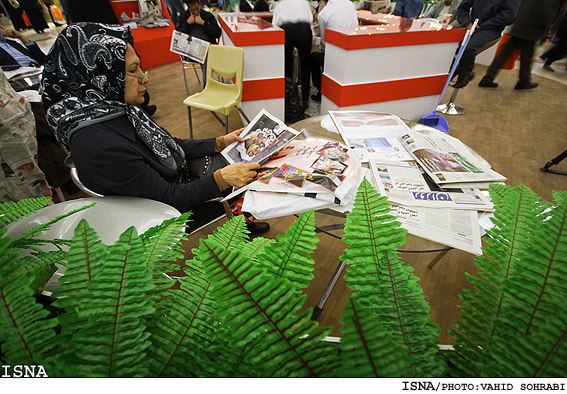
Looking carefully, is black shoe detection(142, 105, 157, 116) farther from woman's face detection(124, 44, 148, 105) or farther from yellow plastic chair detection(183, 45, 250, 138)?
woman's face detection(124, 44, 148, 105)

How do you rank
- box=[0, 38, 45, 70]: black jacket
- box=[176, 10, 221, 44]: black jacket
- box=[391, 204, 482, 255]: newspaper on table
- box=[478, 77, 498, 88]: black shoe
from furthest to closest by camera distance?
box=[478, 77, 498, 88]: black shoe → box=[176, 10, 221, 44]: black jacket → box=[0, 38, 45, 70]: black jacket → box=[391, 204, 482, 255]: newspaper on table

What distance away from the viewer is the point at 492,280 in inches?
16.0

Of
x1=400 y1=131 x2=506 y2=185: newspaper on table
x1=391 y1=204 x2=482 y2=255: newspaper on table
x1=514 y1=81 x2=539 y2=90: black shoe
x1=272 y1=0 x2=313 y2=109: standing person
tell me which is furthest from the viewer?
x1=514 y1=81 x2=539 y2=90: black shoe

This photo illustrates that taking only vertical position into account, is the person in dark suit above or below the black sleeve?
above

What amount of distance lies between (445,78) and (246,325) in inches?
131

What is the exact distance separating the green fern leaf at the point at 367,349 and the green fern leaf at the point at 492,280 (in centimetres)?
13

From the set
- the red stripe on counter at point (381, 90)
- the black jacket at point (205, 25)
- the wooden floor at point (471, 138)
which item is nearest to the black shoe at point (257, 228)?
the wooden floor at point (471, 138)

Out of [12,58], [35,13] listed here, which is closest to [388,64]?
[12,58]

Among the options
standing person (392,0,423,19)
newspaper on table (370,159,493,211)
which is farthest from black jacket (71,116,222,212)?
standing person (392,0,423,19)

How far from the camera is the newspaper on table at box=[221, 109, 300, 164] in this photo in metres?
1.30

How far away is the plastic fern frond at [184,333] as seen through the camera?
1.07 ft

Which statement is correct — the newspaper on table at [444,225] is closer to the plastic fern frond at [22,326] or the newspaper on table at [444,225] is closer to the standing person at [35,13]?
the plastic fern frond at [22,326]

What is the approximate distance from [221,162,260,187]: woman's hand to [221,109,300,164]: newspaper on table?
2.6 inches

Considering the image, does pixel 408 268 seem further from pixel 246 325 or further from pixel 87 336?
pixel 87 336
